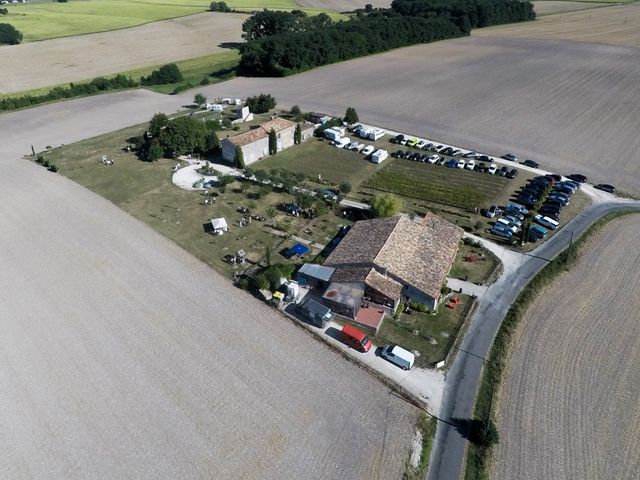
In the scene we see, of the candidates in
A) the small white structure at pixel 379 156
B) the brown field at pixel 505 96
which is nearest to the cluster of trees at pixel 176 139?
the small white structure at pixel 379 156

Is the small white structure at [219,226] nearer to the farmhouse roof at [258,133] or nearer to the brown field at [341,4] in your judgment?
the farmhouse roof at [258,133]

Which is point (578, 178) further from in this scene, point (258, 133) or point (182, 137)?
point (182, 137)

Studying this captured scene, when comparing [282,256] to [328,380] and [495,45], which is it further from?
[495,45]

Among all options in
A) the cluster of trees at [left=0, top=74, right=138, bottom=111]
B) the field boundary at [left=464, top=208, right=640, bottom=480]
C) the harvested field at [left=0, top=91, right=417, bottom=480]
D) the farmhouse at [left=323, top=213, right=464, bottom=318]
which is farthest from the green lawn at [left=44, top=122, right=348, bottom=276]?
the cluster of trees at [left=0, top=74, right=138, bottom=111]

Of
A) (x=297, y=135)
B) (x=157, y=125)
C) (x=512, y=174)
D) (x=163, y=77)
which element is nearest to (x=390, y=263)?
(x=512, y=174)

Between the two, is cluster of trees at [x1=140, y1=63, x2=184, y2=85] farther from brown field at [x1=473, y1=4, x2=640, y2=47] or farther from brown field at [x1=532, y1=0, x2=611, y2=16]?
brown field at [x1=532, y1=0, x2=611, y2=16]
